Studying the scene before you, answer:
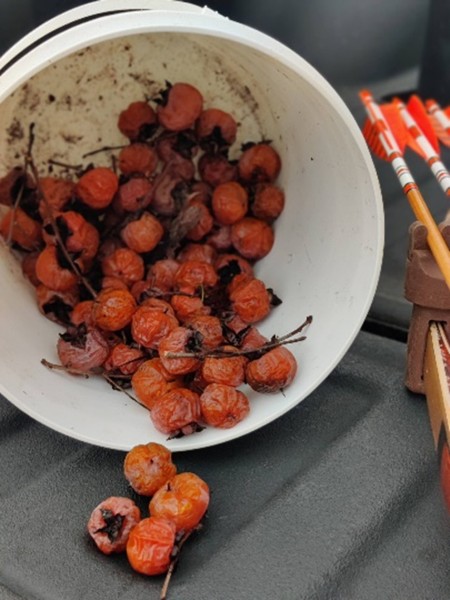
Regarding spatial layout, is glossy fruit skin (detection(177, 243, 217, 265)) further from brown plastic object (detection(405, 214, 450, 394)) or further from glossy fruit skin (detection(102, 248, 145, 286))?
brown plastic object (detection(405, 214, 450, 394))

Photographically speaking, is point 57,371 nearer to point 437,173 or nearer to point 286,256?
point 286,256

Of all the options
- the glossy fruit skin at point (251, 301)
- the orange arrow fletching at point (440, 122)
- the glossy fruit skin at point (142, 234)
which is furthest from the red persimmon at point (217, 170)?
the orange arrow fletching at point (440, 122)

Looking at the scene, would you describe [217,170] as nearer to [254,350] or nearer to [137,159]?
[137,159]

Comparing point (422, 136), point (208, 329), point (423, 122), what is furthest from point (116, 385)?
point (423, 122)

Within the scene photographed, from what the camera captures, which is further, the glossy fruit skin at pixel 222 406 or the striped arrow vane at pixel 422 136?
the striped arrow vane at pixel 422 136

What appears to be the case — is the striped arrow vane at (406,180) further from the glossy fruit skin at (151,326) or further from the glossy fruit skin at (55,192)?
the glossy fruit skin at (55,192)
